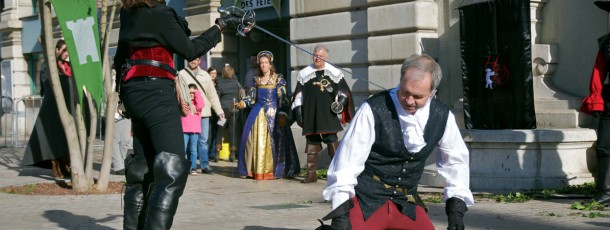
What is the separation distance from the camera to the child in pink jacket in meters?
14.3

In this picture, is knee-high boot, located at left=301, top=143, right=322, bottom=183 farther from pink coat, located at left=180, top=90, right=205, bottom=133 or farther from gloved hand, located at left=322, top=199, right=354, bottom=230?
gloved hand, located at left=322, top=199, right=354, bottom=230

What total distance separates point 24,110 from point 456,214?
23251 millimetres

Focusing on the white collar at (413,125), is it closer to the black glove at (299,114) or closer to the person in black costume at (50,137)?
the black glove at (299,114)

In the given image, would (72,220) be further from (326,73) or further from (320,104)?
(326,73)

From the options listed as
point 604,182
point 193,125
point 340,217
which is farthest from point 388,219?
point 193,125

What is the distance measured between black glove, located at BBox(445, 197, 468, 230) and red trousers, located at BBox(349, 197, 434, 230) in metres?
0.16

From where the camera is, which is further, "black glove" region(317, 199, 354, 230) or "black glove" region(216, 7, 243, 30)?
"black glove" region(216, 7, 243, 30)

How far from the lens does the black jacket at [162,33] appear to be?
635cm

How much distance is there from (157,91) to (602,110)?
15.1 feet

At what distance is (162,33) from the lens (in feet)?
20.8

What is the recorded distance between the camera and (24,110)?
89.1 feet

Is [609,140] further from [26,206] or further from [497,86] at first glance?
[26,206]

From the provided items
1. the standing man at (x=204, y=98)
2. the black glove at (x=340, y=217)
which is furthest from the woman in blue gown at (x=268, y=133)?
the black glove at (x=340, y=217)

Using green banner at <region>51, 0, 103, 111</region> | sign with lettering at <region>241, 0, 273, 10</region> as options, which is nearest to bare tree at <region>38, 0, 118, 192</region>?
green banner at <region>51, 0, 103, 111</region>
